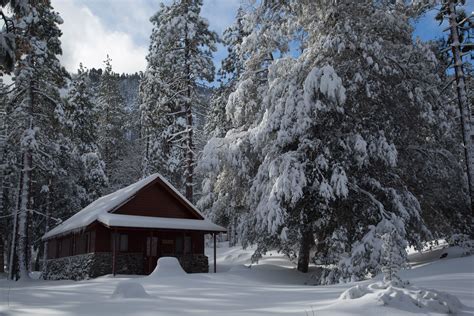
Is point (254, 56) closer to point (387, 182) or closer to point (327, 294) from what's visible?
point (387, 182)

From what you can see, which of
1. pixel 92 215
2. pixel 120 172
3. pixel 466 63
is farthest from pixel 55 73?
pixel 120 172

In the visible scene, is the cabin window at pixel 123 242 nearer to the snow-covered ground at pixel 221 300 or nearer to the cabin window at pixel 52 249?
the cabin window at pixel 52 249

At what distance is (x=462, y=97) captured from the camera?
56.2 feet

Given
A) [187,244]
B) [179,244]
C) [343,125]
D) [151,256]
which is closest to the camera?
[343,125]

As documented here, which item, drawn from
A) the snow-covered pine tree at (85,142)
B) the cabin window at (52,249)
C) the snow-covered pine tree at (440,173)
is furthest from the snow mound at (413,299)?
the snow-covered pine tree at (85,142)

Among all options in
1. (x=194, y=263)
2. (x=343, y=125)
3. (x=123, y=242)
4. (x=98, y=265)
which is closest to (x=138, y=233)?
(x=123, y=242)

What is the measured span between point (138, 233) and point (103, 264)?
257 cm

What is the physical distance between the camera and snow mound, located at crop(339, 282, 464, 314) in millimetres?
7391

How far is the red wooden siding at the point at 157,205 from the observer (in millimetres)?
24062

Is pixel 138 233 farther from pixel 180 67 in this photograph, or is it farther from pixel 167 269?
pixel 180 67

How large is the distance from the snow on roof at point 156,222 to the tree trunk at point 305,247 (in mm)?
4947

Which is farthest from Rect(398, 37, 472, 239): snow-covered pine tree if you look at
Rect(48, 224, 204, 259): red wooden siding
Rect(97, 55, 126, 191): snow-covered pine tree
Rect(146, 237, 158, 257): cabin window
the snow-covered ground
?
Rect(97, 55, 126, 191): snow-covered pine tree

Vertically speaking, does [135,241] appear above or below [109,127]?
below

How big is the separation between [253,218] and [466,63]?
1090 cm
